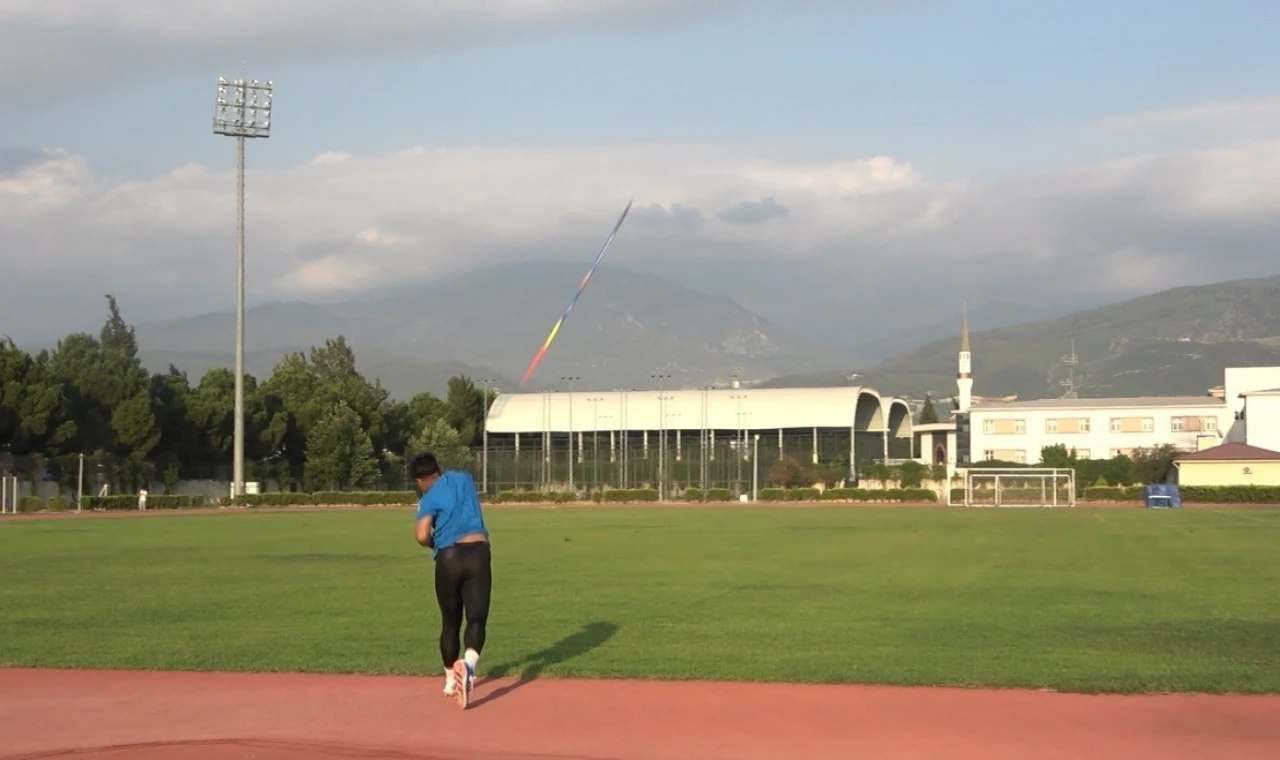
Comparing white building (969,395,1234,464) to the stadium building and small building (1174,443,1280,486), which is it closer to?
the stadium building

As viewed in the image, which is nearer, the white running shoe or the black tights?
the white running shoe

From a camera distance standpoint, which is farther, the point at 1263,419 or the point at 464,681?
the point at 1263,419

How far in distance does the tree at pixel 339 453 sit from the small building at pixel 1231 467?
176 feet

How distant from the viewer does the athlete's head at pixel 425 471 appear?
11586 mm

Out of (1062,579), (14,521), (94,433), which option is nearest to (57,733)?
(1062,579)

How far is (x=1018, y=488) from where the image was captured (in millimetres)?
80188

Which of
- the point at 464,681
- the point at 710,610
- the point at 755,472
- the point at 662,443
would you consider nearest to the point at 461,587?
the point at 464,681

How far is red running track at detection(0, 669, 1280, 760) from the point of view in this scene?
938cm

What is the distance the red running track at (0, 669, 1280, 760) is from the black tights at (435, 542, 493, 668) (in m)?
0.51

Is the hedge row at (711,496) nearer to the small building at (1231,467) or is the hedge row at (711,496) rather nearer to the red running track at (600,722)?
the small building at (1231,467)

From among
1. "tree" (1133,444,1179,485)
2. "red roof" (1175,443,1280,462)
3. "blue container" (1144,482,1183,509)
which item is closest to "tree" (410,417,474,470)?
"tree" (1133,444,1179,485)

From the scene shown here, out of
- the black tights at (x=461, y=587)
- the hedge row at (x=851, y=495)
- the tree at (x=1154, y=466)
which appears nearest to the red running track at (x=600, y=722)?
the black tights at (x=461, y=587)

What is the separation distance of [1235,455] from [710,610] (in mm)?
73110

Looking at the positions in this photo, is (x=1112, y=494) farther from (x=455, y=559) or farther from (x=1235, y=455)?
(x=455, y=559)
